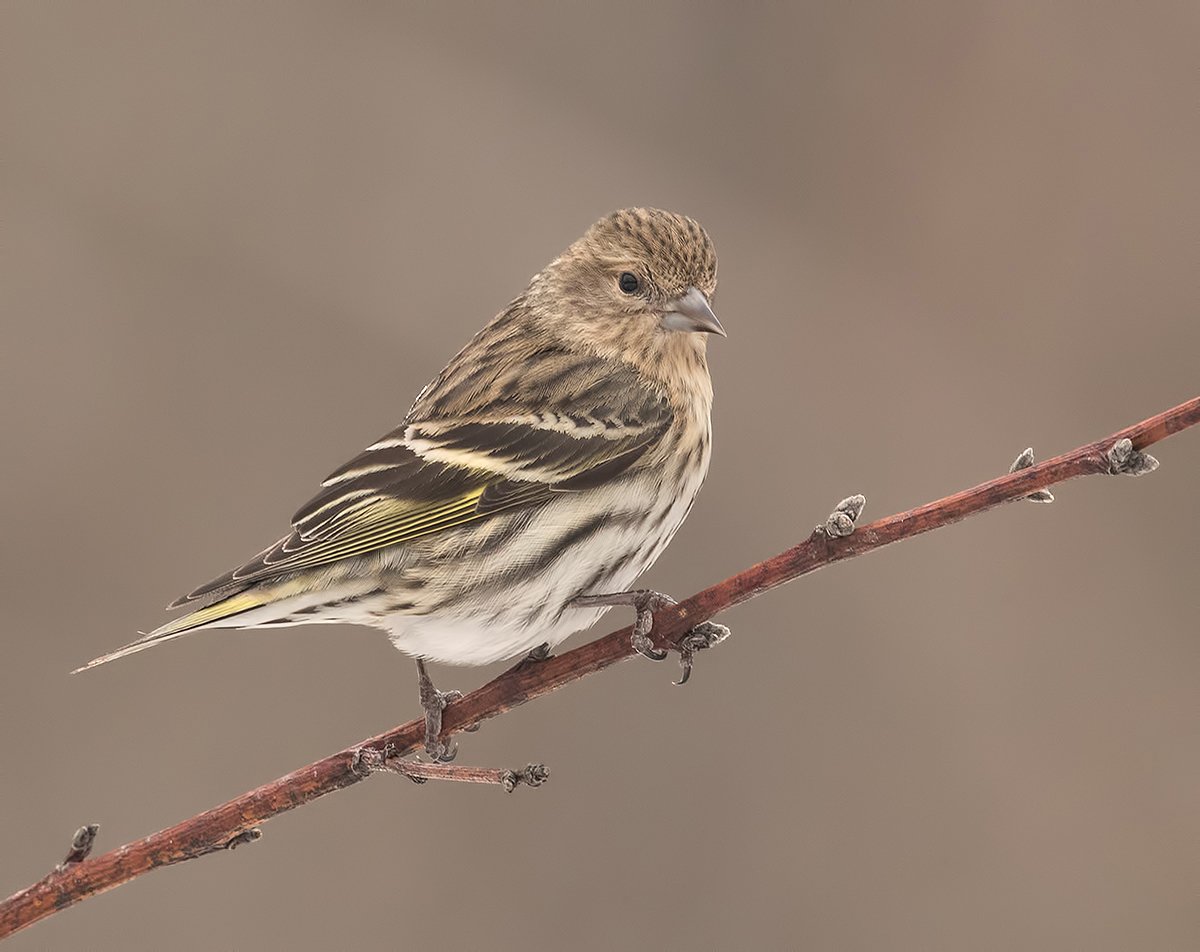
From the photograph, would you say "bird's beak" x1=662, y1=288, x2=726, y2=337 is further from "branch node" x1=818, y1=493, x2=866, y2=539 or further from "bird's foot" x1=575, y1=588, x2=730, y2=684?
"branch node" x1=818, y1=493, x2=866, y2=539

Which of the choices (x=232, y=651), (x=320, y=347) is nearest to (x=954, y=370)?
(x=320, y=347)

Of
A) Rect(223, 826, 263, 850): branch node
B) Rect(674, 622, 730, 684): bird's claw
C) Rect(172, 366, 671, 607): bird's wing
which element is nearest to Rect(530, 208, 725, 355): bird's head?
Rect(172, 366, 671, 607): bird's wing

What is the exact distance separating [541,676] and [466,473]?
65 cm

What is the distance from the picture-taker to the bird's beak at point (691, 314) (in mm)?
3703

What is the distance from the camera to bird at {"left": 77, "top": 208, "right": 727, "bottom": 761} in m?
3.47

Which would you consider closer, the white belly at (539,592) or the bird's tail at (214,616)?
the bird's tail at (214,616)

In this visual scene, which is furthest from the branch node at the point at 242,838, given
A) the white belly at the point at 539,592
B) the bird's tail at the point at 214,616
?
the white belly at the point at 539,592

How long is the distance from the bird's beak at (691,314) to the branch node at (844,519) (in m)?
0.99

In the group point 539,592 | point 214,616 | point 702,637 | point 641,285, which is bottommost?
point 702,637

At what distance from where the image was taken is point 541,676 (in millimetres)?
3203

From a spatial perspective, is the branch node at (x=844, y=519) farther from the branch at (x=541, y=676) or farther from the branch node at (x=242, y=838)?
the branch node at (x=242, y=838)

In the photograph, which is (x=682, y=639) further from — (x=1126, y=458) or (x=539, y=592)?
(x=1126, y=458)

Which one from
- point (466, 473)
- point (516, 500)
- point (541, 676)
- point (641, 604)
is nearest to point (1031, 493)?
point (641, 604)

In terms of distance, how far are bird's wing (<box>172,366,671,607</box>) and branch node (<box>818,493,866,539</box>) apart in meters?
0.95
